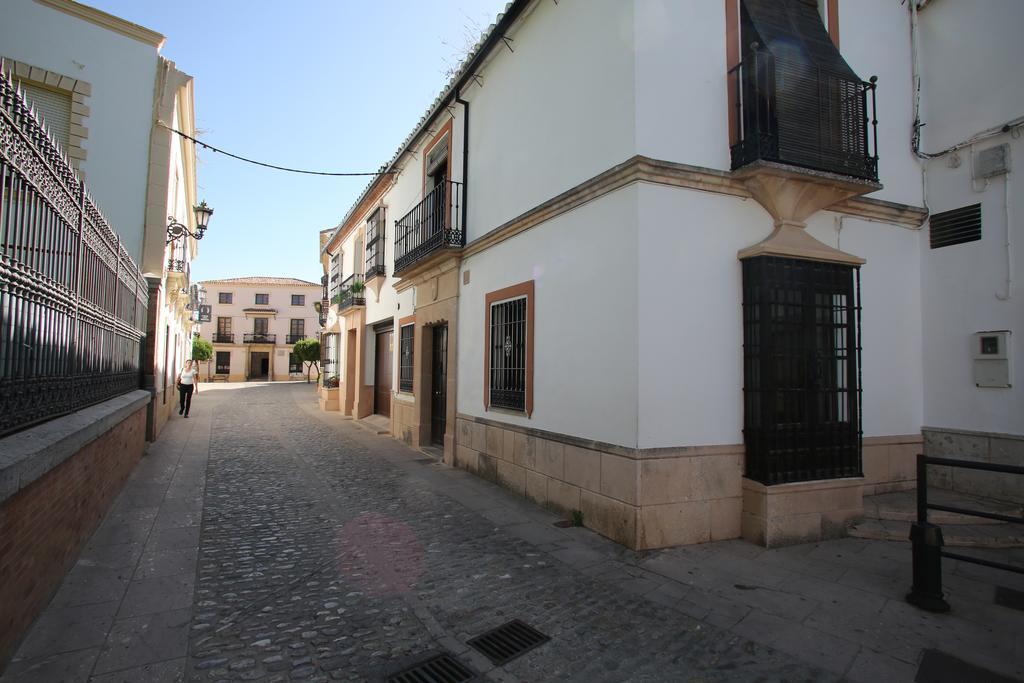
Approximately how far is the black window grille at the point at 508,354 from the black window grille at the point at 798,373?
282 centimetres

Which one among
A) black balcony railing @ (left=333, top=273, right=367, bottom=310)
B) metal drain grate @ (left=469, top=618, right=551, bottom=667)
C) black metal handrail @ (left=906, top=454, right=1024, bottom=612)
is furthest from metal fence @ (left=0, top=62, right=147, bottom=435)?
black balcony railing @ (left=333, top=273, right=367, bottom=310)

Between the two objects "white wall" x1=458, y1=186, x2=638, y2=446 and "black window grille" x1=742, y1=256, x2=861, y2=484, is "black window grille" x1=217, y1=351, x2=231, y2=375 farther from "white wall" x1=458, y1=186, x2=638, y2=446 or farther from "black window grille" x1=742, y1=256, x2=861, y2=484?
"black window grille" x1=742, y1=256, x2=861, y2=484

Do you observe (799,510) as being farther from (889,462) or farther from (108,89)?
(108,89)

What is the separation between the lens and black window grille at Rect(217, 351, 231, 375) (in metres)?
48.8

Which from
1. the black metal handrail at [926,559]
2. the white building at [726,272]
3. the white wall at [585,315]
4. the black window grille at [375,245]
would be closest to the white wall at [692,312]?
the white building at [726,272]

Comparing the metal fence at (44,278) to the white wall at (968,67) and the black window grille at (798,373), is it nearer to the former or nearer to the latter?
the black window grille at (798,373)

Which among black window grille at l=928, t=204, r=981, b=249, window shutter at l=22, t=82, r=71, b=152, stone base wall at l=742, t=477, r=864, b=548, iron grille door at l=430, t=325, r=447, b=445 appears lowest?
stone base wall at l=742, t=477, r=864, b=548

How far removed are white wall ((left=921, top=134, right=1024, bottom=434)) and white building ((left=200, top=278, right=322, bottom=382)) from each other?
1914 inches

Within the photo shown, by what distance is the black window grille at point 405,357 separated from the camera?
452 inches

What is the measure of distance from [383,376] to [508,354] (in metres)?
8.77

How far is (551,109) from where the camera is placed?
254 inches

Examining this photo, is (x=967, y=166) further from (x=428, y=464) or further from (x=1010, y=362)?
(x=428, y=464)

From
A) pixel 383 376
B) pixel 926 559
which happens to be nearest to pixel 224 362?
pixel 383 376

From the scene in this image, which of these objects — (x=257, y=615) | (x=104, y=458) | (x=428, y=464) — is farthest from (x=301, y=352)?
(x=257, y=615)
